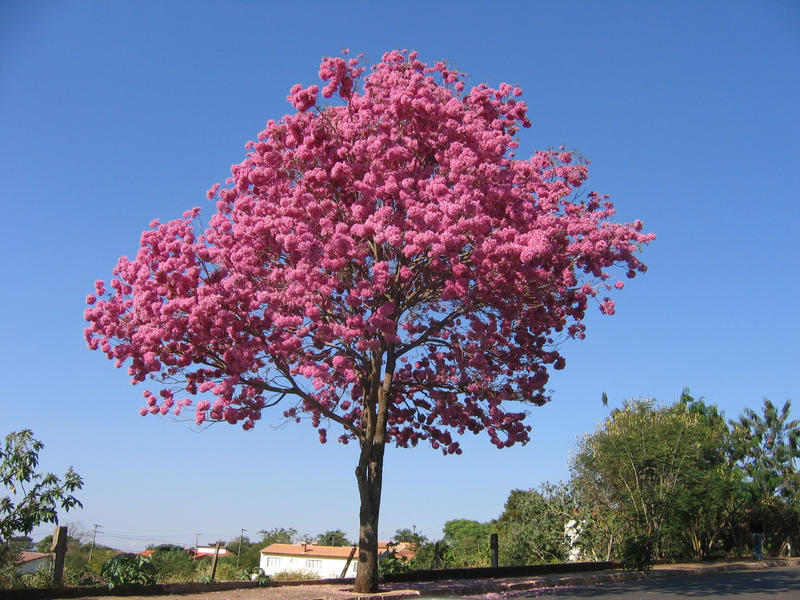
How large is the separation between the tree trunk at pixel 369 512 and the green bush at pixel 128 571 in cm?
381

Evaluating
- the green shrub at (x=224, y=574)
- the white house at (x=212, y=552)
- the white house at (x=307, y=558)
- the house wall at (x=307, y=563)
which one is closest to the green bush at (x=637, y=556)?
the green shrub at (x=224, y=574)

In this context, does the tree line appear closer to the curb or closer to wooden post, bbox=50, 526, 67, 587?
the curb

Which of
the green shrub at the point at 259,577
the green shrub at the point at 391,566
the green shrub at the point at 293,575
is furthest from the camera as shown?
the green shrub at the point at 391,566

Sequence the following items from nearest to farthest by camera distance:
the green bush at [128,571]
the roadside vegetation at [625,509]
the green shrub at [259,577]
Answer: the green bush at [128,571], the green shrub at [259,577], the roadside vegetation at [625,509]

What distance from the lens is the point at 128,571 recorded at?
37.4 feet

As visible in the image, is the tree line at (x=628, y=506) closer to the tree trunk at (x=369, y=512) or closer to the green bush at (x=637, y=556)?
the green bush at (x=637, y=556)

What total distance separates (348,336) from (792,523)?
110 ft

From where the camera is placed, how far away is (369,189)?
1302cm

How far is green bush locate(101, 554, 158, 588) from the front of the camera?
11289 mm

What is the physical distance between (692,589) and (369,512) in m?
7.21

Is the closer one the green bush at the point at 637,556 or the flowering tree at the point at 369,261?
the flowering tree at the point at 369,261

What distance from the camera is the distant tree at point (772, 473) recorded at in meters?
34.3

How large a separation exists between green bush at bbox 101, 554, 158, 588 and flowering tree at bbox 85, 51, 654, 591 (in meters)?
2.81

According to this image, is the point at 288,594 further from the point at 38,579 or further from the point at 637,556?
the point at 637,556
